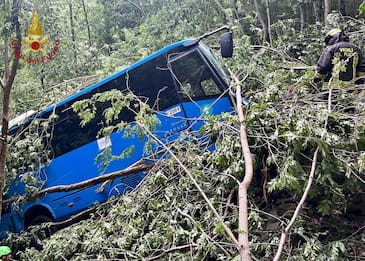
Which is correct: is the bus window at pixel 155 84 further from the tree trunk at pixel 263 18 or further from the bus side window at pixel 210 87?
the tree trunk at pixel 263 18

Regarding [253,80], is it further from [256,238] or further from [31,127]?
[31,127]

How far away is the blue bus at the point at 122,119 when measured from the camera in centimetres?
644

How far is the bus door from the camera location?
20.7 feet

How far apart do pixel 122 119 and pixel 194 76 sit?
1.34 metres

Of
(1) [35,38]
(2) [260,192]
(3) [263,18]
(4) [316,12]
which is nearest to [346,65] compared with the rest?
(2) [260,192]

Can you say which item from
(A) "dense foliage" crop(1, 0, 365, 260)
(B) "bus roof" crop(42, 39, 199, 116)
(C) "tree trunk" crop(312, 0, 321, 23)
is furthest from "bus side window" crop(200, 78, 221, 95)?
(C) "tree trunk" crop(312, 0, 321, 23)

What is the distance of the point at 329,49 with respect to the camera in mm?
5723

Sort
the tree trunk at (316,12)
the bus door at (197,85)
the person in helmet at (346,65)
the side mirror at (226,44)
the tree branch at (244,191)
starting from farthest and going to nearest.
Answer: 1. the tree trunk at (316,12)
2. the bus door at (197,85)
3. the side mirror at (226,44)
4. the person in helmet at (346,65)
5. the tree branch at (244,191)

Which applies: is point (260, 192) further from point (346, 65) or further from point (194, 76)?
point (194, 76)

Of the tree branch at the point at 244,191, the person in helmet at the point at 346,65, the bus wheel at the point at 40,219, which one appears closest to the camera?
the tree branch at the point at 244,191

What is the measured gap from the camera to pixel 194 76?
257 inches

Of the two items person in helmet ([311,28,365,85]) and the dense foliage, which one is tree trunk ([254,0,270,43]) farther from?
person in helmet ([311,28,365,85])

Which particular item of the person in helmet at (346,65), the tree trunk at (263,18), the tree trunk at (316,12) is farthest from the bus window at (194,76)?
the tree trunk at (316,12)

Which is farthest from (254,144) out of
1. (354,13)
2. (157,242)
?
(354,13)
